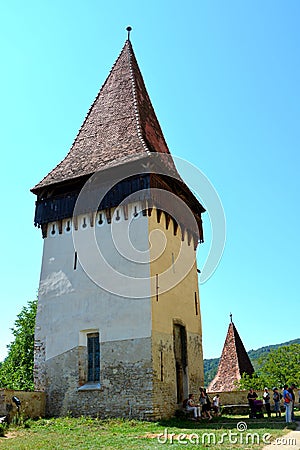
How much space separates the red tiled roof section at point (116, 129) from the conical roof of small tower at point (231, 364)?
14333 millimetres

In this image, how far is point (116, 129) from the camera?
20594 mm

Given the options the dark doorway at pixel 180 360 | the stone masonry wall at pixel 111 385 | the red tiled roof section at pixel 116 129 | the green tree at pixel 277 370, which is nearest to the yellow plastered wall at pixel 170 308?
the dark doorway at pixel 180 360

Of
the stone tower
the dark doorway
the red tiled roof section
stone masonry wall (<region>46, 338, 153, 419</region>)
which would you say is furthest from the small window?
Answer: the red tiled roof section

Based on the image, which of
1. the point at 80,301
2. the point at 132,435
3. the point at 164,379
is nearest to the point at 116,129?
the point at 80,301

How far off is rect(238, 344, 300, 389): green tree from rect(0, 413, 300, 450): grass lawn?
37.1ft

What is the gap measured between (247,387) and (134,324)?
12241 mm

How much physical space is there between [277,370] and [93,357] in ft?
48.4

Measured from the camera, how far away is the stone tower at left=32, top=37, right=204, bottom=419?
16219mm

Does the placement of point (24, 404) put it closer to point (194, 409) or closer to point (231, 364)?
point (194, 409)

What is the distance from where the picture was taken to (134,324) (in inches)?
647

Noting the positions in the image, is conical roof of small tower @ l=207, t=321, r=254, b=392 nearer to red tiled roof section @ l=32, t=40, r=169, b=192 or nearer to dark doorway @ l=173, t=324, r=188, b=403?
dark doorway @ l=173, t=324, r=188, b=403

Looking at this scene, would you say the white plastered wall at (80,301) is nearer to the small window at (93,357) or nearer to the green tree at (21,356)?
the small window at (93,357)

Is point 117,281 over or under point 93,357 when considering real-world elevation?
over

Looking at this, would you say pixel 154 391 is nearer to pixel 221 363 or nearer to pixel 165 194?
pixel 165 194
